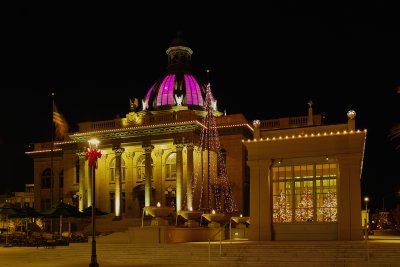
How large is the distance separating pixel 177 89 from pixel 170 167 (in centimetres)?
950

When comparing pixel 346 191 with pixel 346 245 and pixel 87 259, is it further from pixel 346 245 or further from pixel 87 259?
pixel 87 259

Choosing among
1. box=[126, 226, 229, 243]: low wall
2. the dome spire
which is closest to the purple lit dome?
the dome spire

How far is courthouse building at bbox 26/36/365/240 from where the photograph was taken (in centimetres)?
2703

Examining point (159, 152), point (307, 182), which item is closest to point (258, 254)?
point (307, 182)

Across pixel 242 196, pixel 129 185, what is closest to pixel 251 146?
pixel 242 196

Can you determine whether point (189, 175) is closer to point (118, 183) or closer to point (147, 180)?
point (147, 180)

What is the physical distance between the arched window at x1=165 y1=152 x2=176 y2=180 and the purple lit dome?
21.6 feet

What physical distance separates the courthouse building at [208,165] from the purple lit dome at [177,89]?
0.34ft

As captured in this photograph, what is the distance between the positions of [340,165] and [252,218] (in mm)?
4688

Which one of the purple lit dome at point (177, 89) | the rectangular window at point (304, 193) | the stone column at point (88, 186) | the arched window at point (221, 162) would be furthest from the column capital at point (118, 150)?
the rectangular window at point (304, 193)

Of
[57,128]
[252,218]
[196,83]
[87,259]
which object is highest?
[196,83]

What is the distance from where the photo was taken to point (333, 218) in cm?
2688

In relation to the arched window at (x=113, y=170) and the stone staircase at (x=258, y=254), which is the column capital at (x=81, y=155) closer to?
the arched window at (x=113, y=170)

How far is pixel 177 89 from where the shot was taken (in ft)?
197
